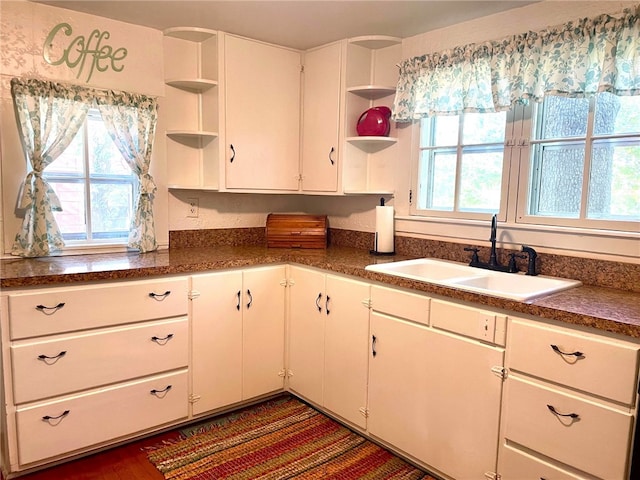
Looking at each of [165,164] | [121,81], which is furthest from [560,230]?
[121,81]

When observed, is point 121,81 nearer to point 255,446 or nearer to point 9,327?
point 9,327

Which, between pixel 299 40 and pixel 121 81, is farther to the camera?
pixel 299 40

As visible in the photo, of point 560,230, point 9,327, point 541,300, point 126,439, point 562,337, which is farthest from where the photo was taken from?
point 126,439

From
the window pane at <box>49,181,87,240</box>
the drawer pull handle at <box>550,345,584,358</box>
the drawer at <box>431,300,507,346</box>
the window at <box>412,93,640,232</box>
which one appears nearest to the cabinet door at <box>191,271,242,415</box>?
the window pane at <box>49,181,87,240</box>

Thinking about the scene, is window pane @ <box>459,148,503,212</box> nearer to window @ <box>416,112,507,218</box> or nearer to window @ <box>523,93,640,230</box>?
window @ <box>416,112,507,218</box>

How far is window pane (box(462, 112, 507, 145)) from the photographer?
7.73ft

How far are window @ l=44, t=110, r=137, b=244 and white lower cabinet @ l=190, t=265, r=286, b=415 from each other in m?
0.71

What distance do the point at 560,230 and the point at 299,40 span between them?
1.87m

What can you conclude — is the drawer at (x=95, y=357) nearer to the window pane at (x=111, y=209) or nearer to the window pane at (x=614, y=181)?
the window pane at (x=111, y=209)

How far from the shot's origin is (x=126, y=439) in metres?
2.25

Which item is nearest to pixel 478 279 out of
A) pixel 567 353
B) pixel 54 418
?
pixel 567 353

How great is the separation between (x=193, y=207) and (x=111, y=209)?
0.50 metres

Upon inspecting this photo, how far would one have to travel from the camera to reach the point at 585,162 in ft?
6.73

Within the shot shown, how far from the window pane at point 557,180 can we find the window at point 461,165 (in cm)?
17
